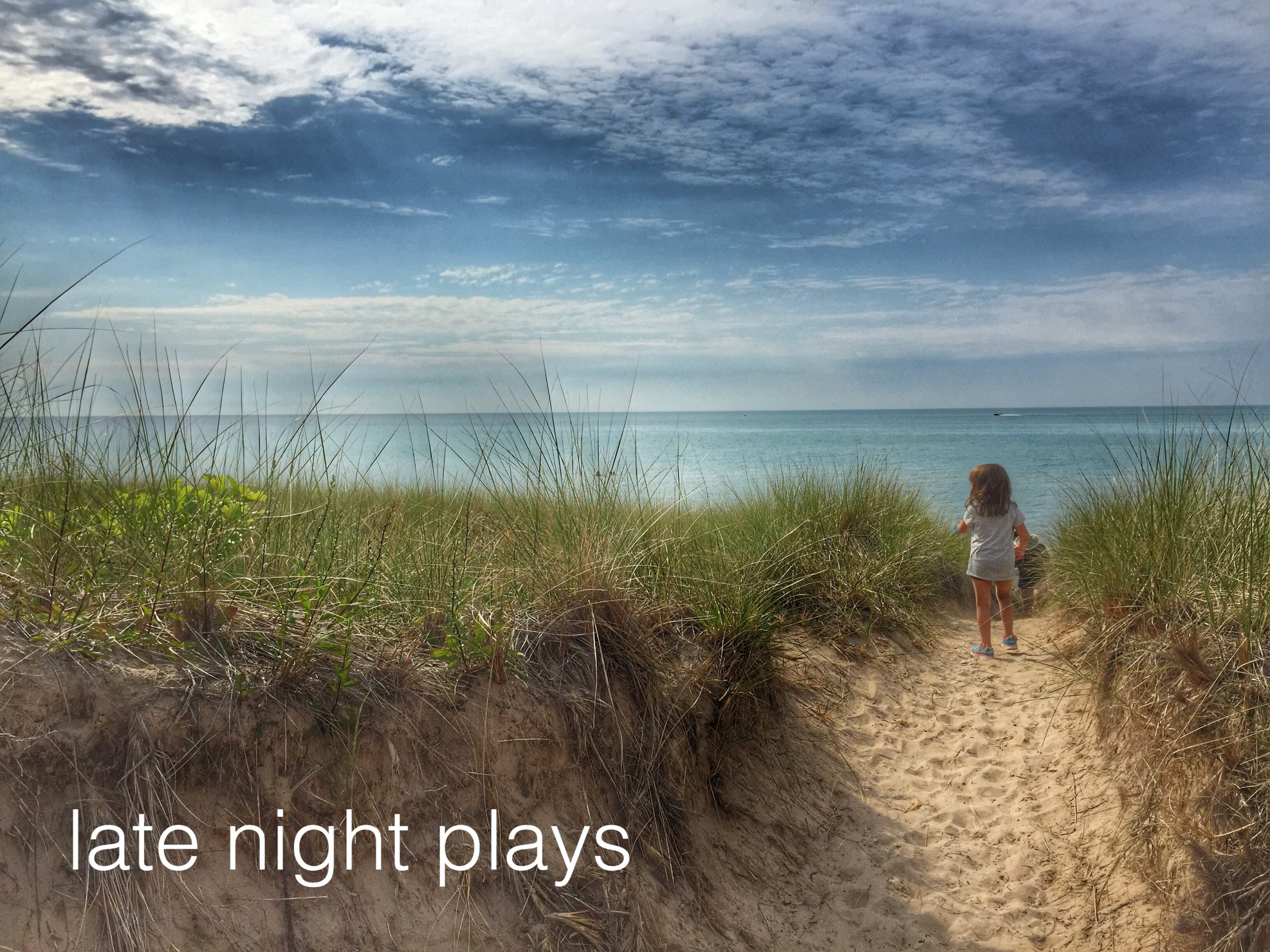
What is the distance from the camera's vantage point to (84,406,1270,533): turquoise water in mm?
5258

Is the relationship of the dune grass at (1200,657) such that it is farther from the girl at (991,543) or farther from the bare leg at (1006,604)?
the bare leg at (1006,604)

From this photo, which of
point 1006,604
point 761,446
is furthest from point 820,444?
point 1006,604

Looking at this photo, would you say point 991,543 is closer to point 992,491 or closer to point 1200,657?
point 992,491

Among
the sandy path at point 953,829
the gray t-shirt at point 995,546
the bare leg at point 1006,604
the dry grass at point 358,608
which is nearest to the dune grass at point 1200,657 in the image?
the sandy path at point 953,829

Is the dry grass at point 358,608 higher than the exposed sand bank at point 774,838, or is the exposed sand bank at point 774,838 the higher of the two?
the dry grass at point 358,608

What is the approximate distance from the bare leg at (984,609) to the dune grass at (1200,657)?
1.22 metres

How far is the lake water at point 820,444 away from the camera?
5.54 m

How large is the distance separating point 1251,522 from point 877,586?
3.13 metres

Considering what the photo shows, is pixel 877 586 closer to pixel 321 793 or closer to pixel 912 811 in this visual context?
pixel 912 811

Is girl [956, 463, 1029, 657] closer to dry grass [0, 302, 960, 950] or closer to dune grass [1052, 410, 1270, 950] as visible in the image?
dune grass [1052, 410, 1270, 950]

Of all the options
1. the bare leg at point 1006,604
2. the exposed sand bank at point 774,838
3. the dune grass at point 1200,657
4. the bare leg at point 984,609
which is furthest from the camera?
the bare leg at point 1006,604

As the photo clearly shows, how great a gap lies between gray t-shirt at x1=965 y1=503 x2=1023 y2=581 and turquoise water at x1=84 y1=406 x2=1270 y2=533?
764mm

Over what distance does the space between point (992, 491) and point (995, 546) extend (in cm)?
49

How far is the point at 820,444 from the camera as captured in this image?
Answer: 2464 inches
